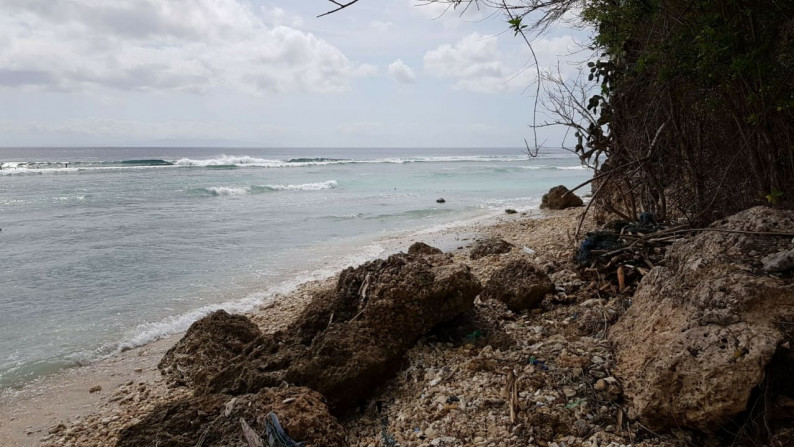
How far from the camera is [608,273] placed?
503cm

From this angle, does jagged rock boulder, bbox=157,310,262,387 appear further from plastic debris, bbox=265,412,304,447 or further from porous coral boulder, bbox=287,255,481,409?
plastic debris, bbox=265,412,304,447

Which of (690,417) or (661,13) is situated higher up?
(661,13)

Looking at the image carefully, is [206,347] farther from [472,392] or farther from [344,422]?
[472,392]

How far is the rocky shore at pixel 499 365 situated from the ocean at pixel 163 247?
1.82 meters

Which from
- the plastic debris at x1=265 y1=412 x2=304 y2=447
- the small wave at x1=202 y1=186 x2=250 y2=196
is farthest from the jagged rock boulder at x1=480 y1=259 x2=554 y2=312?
the small wave at x1=202 y1=186 x2=250 y2=196

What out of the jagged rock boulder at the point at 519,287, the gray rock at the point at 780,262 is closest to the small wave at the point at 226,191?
the jagged rock boulder at the point at 519,287

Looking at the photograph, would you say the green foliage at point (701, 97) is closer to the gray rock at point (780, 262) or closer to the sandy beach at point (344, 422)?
the gray rock at point (780, 262)

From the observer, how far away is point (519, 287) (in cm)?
505

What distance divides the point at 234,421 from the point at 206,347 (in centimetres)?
256

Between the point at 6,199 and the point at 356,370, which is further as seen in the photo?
the point at 6,199

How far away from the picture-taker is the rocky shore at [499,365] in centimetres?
275

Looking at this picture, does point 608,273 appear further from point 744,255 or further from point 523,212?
point 523,212

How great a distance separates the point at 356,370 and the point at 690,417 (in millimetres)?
2205

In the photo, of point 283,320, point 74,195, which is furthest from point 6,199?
point 283,320
